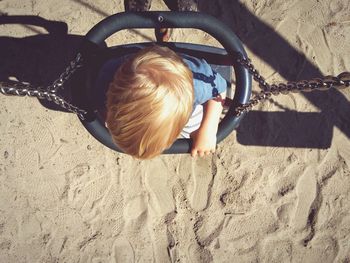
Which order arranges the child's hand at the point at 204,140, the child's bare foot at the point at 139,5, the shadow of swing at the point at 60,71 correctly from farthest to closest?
the shadow of swing at the point at 60,71
the child's bare foot at the point at 139,5
the child's hand at the point at 204,140

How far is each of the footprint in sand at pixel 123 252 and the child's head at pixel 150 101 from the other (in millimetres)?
613

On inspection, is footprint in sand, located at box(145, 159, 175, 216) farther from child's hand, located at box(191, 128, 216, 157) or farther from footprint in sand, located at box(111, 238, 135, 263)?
child's hand, located at box(191, 128, 216, 157)

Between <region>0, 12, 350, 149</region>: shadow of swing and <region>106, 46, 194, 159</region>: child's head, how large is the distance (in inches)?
22.2

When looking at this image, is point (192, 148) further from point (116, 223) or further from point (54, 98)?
point (116, 223)

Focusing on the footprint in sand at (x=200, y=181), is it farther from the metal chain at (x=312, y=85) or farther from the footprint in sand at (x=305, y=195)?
the metal chain at (x=312, y=85)

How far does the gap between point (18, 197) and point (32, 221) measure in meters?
0.10

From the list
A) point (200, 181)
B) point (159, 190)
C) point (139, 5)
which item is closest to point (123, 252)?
point (159, 190)

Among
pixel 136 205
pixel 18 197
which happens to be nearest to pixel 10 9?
pixel 18 197

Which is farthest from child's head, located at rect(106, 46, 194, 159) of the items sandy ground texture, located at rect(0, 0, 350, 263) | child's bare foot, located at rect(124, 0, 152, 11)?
sandy ground texture, located at rect(0, 0, 350, 263)

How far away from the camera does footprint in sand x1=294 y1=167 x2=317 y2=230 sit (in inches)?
51.4

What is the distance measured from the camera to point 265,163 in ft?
4.30

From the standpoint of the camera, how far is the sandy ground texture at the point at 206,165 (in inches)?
51.3

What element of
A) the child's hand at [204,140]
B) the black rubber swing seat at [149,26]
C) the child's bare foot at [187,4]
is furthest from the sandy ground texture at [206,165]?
the black rubber swing seat at [149,26]

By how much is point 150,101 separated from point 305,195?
2.67ft
